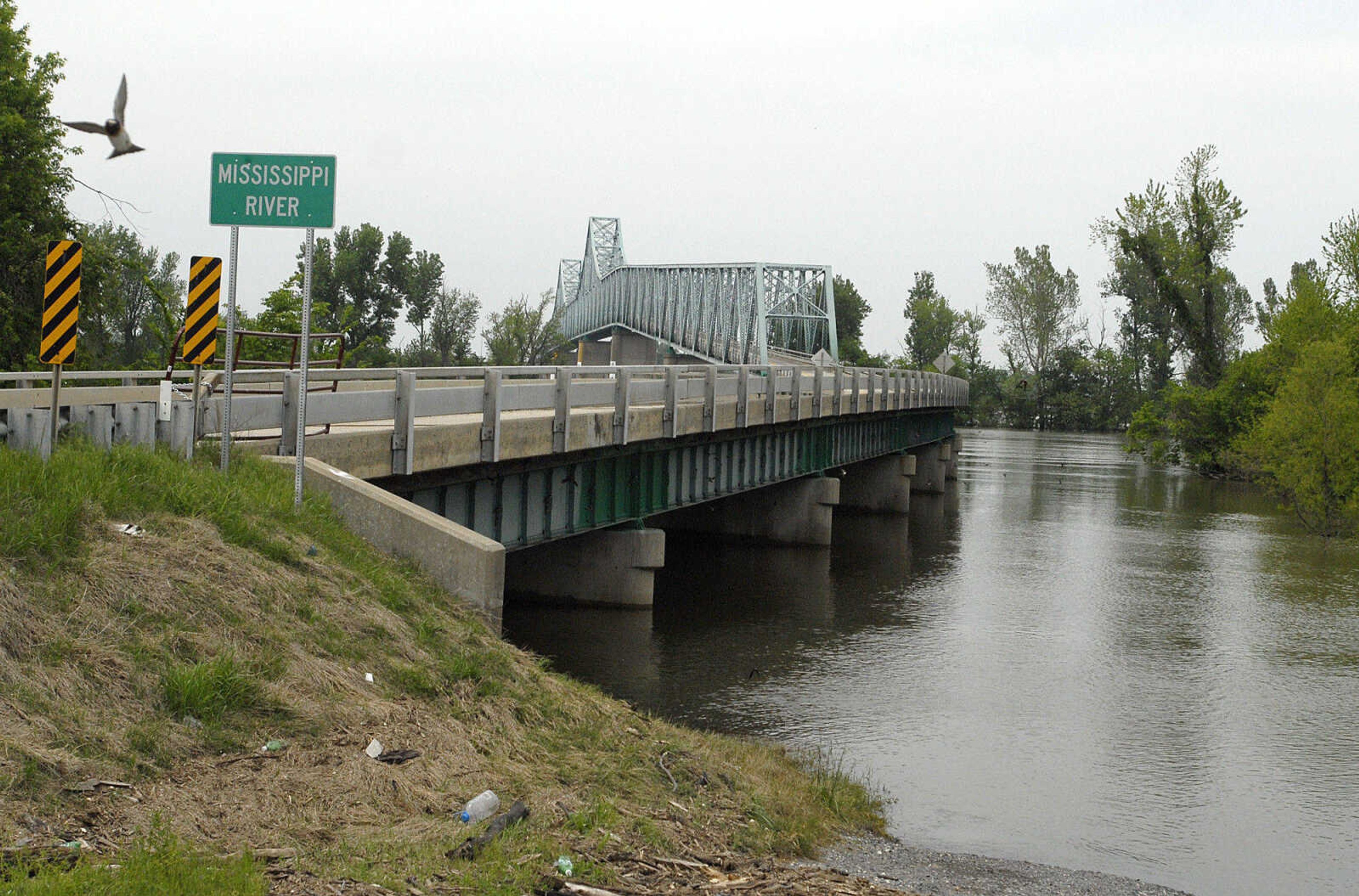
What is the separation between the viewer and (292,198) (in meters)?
11.7

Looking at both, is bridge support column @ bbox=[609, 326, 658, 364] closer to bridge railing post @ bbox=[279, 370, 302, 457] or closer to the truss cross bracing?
the truss cross bracing

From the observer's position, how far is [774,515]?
35.8 m

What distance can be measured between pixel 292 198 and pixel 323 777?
5.78 meters

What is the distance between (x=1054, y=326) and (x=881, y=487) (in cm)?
9161

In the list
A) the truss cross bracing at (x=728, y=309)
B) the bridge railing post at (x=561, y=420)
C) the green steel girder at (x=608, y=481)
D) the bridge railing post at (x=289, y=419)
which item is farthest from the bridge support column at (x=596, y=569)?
the truss cross bracing at (x=728, y=309)

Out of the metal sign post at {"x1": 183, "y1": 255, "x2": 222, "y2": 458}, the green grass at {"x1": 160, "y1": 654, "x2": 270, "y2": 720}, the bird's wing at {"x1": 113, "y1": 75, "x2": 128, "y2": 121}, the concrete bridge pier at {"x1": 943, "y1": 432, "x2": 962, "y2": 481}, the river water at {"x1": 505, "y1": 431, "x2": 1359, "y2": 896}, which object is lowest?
the river water at {"x1": 505, "y1": 431, "x2": 1359, "y2": 896}

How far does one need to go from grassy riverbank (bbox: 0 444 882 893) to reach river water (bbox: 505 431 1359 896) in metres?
2.65

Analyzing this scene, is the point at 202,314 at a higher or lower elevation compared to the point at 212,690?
higher

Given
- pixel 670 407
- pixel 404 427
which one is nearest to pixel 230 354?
pixel 404 427

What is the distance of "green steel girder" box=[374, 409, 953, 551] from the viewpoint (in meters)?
17.0

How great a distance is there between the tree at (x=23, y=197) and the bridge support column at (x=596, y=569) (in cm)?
1555

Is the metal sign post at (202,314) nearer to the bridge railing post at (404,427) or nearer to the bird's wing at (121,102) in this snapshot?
the bridge railing post at (404,427)

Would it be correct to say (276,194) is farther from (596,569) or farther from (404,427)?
(596,569)

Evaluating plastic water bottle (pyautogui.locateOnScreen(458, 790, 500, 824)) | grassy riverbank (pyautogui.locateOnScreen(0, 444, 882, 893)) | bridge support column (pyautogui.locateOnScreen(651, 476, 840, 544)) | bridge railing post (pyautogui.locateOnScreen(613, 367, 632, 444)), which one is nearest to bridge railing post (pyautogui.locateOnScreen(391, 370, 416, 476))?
grassy riverbank (pyautogui.locateOnScreen(0, 444, 882, 893))
